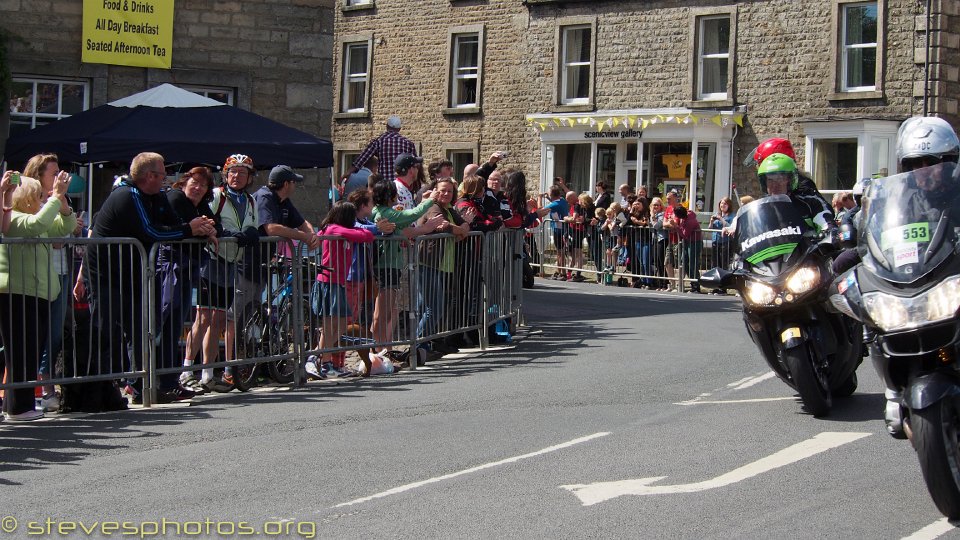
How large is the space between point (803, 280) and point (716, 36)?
25614mm

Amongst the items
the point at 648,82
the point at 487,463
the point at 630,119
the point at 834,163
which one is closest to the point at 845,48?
the point at 834,163

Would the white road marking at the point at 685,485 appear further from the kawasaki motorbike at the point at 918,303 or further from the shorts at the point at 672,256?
the shorts at the point at 672,256

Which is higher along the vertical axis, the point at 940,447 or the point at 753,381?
the point at 940,447

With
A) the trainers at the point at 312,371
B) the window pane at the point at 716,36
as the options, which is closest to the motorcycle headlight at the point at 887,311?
the trainers at the point at 312,371

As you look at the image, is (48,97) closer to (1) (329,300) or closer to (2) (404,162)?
(2) (404,162)

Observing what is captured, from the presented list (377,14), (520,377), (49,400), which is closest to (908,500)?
(520,377)

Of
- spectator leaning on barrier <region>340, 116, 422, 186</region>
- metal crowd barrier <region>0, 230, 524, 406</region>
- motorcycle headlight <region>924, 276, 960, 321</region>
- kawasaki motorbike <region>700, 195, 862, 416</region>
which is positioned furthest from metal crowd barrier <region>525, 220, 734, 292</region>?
motorcycle headlight <region>924, 276, 960, 321</region>

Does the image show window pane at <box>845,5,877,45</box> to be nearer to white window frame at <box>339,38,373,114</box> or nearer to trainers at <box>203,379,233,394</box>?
white window frame at <box>339,38,373,114</box>

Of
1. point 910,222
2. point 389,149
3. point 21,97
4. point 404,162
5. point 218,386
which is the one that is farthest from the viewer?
point 21,97

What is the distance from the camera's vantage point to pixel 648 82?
35.1 metres

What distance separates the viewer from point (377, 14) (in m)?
41.5

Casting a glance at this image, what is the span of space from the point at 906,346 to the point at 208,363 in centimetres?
609

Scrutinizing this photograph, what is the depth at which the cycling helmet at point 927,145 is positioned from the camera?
23.5 feet

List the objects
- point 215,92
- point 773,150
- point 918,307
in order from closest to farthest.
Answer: point 918,307
point 773,150
point 215,92
